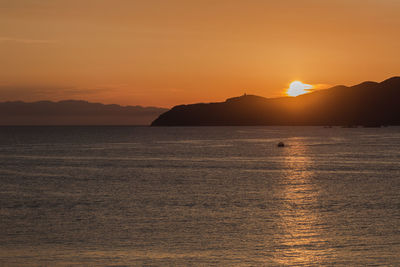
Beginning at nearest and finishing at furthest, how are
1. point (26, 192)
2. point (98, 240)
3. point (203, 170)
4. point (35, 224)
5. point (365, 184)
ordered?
point (98, 240)
point (35, 224)
point (26, 192)
point (365, 184)
point (203, 170)

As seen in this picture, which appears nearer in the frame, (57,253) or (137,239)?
(57,253)

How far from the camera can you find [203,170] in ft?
252

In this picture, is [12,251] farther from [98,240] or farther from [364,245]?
[364,245]

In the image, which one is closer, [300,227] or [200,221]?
[300,227]

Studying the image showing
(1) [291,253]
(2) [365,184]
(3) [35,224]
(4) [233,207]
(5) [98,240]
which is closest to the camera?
(1) [291,253]

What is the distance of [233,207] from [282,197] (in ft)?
25.7

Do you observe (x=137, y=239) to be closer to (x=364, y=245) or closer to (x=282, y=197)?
(x=364, y=245)

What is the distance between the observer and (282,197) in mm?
46688

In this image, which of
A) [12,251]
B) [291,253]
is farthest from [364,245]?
[12,251]

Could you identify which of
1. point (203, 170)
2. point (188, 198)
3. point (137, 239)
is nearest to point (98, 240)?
point (137, 239)

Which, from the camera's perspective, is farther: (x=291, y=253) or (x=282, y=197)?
(x=282, y=197)

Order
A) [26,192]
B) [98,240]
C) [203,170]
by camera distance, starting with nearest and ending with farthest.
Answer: [98,240], [26,192], [203,170]

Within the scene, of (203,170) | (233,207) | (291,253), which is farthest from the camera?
(203,170)

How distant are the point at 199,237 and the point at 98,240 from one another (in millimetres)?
5348
